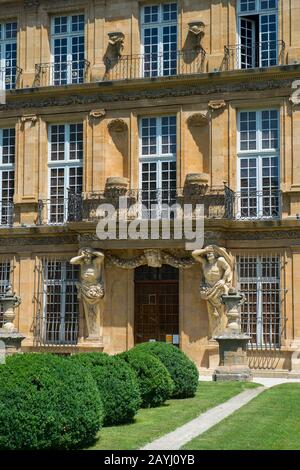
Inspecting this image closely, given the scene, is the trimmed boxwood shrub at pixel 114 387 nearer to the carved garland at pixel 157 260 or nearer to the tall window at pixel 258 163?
the carved garland at pixel 157 260

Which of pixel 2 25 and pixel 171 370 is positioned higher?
pixel 2 25

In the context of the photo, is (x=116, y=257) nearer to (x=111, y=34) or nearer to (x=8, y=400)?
(x=111, y=34)

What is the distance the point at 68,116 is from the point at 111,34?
3.11m

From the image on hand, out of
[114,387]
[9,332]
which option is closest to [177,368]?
[114,387]

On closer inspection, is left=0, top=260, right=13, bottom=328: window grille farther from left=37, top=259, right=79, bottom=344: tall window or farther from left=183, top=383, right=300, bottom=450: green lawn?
left=183, top=383, right=300, bottom=450: green lawn

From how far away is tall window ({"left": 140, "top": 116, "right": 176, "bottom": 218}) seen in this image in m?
27.8

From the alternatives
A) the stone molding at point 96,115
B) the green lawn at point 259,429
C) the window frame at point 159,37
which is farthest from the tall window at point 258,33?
the green lawn at point 259,429

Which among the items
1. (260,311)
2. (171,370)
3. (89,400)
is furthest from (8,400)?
(260,311)

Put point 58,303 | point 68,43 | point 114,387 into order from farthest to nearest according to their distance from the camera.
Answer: point 68,43 < point 58,303 < point 114,387

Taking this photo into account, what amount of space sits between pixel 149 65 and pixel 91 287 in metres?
7.71

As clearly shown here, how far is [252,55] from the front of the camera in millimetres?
27500

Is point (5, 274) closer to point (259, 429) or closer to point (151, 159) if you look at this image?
point (151, 159)

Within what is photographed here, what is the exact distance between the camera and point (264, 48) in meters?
27.2

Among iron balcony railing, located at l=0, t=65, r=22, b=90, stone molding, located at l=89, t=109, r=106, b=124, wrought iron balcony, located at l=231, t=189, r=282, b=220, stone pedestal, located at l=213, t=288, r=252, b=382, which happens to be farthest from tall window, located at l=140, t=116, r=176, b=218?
stone pedestal, located at l=213, t=288, r=252, b=382
